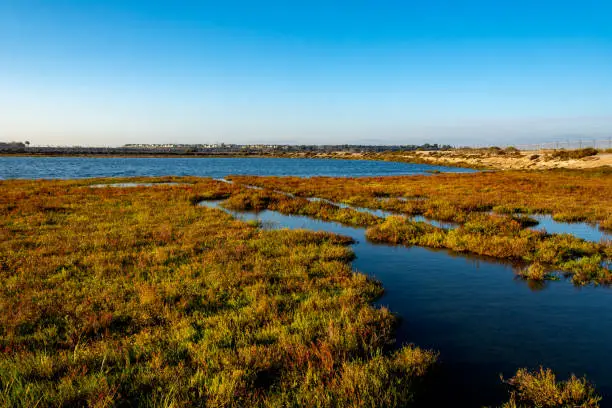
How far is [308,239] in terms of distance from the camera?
15266 millimetres

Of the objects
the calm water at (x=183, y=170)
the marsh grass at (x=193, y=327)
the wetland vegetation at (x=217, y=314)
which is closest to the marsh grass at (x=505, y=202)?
the wetland vegetation at (x=217, y=314)

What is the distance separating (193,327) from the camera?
7.39 meters

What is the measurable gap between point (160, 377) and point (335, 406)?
2.89 metres

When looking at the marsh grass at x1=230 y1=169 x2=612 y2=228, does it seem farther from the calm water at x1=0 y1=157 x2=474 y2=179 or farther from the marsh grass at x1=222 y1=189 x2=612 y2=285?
the calm water at x1=0 y1=157 x2=474 y2=179

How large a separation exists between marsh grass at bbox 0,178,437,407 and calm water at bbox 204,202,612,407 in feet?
2.27

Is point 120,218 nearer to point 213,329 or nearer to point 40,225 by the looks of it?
point 40,225

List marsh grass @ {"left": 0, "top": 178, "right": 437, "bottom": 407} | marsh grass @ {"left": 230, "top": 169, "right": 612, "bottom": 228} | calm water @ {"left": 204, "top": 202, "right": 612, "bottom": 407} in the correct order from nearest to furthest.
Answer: marsh grass @ {"left": 0, "top": 178, "right": 437, "bottom": 407}
calm water @ {"left": 204, "top": 202, "right": 612, "bottom": 407}
marsh grass @ {"left": 230, "top": 169, "right": 612, "bottom": 228}

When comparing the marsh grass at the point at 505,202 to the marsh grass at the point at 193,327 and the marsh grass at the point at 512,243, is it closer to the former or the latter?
the marsh grass at the point at 512,243

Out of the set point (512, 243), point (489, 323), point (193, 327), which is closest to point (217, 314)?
point (193, 327)

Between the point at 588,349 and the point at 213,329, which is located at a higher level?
the point at 213,329

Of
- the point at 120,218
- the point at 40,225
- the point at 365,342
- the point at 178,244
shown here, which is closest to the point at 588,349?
the point at 365,342

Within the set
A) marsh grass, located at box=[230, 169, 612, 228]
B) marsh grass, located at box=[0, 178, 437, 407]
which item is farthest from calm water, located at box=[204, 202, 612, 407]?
marsh grass, located at box=[230, 169, 612, 228]

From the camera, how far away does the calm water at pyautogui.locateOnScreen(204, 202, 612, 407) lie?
6.19 metres

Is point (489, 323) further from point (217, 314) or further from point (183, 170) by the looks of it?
point (183, 170)
